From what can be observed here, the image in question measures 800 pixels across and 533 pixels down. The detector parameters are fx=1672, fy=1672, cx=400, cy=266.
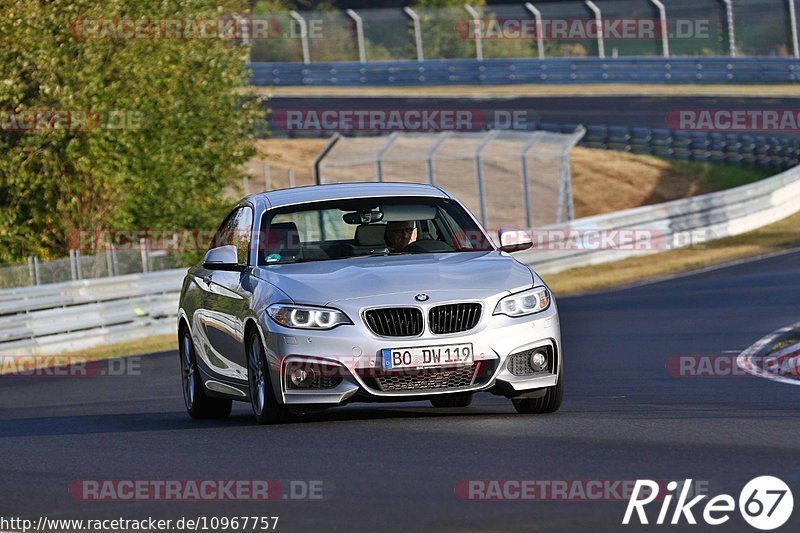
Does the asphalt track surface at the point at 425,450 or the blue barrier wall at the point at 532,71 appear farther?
the blue barrier wall at the point at 532,71

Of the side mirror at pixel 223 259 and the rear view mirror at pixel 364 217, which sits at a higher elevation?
the rear view mirror at pixel 364 217

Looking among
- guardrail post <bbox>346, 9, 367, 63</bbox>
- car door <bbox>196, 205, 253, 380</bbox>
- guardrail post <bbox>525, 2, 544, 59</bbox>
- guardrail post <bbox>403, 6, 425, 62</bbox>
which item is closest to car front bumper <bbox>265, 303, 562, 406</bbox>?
car door <bbox>196, 205, 253, 380</bbox>

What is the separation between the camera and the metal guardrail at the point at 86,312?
904 inches

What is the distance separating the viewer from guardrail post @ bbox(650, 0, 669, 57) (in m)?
51.9

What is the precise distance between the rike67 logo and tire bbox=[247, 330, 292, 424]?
3440 millimetres

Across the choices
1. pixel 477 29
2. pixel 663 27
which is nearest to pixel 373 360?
pixel 663 27

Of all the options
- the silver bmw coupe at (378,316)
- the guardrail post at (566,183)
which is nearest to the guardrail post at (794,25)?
the guardrail post at (566,183)

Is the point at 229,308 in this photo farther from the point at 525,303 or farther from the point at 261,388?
the point at 525,303

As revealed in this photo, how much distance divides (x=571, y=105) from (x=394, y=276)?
4096cm

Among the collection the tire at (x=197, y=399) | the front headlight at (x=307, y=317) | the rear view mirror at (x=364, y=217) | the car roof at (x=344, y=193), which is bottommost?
the tire at (x=197, y=399)

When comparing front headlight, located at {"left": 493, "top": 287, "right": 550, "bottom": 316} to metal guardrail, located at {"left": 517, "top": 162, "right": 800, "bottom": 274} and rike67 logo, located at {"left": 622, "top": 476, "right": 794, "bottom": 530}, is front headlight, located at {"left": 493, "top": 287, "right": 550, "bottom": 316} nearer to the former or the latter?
rike67 logo, located at {"left": 622, "top": 476, "right": 794, "bottom": 530}

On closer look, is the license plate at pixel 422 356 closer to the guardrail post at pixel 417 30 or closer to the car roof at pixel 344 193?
the car roof at pixel 344 193

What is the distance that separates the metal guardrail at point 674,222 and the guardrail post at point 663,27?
1749 centimetres

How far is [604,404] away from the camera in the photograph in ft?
39.8
